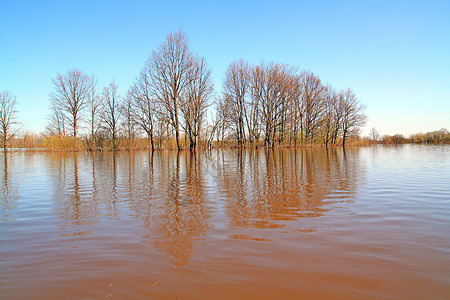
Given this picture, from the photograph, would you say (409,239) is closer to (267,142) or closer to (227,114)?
(267,142)

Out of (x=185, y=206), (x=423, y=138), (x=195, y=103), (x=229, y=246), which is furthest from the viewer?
(x=423, y=138)

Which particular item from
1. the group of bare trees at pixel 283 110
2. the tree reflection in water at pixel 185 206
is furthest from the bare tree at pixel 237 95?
the tree reflection in water at pixel 185 206

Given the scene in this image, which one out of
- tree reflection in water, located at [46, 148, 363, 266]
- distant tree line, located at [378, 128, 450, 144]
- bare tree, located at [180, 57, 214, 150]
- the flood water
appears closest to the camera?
the flood water

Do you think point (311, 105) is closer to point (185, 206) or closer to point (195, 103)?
point (195, 103)

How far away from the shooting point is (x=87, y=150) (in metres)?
40.2

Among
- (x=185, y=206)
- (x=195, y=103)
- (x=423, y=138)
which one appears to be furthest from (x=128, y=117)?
(x=423, y=138)

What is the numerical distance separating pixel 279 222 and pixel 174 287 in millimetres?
2218

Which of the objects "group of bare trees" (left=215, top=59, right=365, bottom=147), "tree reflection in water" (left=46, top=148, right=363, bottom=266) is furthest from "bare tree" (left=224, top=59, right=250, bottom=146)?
"tree reflection in water" (left=46, top=148, right=363, bottom=266)

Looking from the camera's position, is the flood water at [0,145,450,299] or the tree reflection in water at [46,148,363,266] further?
the tree reflection in water at [46,148,363,266]

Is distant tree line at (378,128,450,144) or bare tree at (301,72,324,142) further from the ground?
bare tree at (301,72,324,142)

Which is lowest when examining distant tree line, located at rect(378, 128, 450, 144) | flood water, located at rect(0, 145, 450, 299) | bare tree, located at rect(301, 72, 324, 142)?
flood water, located at rect(0, 145, 450, 299)

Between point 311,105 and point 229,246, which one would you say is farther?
point 311,105

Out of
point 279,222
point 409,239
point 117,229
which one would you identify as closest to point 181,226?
point 117,229

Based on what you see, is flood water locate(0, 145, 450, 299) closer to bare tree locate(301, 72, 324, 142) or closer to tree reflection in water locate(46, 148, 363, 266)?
tree reflection in water locate(46, 148, 363, 266)
